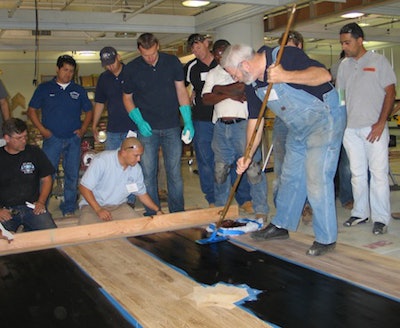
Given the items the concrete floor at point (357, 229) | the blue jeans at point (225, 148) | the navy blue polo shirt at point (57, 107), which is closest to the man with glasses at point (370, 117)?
the concrete floor at point (357, 229)

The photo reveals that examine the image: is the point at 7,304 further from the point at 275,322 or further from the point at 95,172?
the point at 95,172

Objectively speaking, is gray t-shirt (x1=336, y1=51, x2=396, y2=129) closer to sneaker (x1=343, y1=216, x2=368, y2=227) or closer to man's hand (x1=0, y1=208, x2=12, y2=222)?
sneaker (x1=343, y1=216, x2=368, y2=227)

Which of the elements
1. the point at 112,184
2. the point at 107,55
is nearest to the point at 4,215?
the point at 112,184

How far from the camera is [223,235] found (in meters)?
3.54

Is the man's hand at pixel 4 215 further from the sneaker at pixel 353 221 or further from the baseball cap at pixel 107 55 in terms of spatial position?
the sneaker at pixel 353 221

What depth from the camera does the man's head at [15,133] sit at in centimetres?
362

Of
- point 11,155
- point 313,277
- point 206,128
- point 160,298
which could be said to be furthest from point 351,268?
point 11,155

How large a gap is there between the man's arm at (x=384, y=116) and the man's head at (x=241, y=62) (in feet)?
4.48

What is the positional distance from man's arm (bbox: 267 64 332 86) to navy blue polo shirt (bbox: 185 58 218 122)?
181 centimetres

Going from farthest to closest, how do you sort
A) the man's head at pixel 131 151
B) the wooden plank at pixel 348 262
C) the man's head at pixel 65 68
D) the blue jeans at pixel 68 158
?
the blue jeans at pixel 68 158, the man's head at pixel 65 68, the man's head at pixel 131 151, the wooden plank at pixel 348 262

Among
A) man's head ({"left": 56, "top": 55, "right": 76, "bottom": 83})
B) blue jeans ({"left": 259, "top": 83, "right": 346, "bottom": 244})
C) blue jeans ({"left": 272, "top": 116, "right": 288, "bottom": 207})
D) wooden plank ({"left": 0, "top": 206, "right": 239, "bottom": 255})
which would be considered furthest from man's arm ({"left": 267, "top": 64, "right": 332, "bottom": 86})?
man's head ({"left": 56, "top": 55, "right": 76, "bottom": 83})

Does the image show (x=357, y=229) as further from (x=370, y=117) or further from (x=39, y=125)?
(x=39, y=125)

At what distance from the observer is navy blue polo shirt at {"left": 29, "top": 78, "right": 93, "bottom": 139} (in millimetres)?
5094

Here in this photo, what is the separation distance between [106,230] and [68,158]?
179 centimetres
